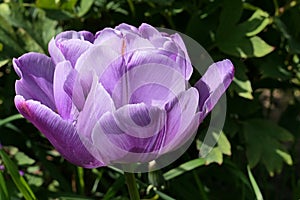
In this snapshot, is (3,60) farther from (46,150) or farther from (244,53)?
(244,53)

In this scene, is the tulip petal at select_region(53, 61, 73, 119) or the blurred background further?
the blurred background

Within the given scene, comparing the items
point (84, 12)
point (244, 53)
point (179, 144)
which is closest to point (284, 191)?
point (244, 53)

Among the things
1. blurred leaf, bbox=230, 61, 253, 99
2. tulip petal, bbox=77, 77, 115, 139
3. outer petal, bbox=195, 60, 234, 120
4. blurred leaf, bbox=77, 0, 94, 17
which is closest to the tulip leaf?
blurred leaf, bbox=230, 61, 253, 99

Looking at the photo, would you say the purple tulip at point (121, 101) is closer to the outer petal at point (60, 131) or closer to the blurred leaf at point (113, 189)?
the outer petal at point (60, 131)

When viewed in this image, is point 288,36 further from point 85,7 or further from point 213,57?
point 85,7

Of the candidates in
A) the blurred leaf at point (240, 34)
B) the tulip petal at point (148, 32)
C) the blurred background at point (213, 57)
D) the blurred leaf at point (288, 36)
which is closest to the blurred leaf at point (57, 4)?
the blurred background at point (213, 57)

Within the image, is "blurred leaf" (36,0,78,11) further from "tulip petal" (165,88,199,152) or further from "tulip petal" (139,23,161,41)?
"tulip petal" (165,88,199,152)

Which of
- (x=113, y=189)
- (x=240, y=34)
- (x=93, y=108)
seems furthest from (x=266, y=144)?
(x=93, y=108)
